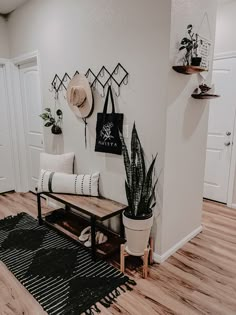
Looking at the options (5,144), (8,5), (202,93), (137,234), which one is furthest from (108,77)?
(5,144)

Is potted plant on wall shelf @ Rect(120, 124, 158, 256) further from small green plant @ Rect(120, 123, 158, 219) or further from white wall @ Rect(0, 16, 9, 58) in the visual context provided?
white wall @ Rect(0, 16, 9, 58)

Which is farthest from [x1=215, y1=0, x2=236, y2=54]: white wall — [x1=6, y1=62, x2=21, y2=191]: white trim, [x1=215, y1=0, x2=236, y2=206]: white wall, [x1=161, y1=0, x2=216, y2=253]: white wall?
[x1=6, y1=62, x2=21, y2=191]: white trim

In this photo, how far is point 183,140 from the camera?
220 centimetres

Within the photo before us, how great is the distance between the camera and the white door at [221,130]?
325cm

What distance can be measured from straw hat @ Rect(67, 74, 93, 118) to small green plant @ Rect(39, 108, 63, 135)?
43 centimetres

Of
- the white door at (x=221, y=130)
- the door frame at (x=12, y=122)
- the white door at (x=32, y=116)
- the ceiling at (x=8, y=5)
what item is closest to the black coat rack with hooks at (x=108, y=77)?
the white door at (x=32, y=116)

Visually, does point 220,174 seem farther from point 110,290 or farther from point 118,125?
point 110,290

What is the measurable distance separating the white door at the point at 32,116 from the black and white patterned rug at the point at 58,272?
131 cm

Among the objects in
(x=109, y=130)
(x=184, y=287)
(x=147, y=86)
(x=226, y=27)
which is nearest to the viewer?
(x=184, y=287)

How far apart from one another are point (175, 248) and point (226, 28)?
2.81 meters

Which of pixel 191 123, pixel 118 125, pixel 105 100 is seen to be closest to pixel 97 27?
pixel 105 100

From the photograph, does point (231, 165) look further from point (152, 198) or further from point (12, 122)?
point (12, 122)

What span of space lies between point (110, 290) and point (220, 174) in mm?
2367

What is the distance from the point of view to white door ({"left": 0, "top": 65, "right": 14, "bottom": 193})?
3.73m
